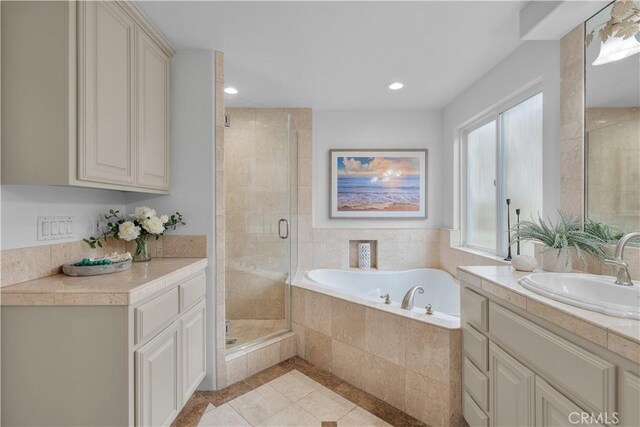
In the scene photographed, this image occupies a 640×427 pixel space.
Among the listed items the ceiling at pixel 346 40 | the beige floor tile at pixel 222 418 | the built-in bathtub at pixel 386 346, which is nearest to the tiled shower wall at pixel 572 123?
the ceiling at pixel 346 40

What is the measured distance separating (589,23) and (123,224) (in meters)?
2.82

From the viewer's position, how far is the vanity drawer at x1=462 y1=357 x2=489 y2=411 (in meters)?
1.37

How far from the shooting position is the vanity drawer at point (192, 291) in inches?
63.7

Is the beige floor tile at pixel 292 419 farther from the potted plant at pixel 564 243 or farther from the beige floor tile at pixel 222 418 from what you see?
the potted plant at pixel 564 243

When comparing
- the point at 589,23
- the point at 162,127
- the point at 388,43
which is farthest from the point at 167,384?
the point at 589,23

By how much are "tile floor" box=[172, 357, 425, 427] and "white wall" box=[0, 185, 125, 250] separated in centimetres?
129

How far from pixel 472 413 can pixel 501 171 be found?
1850 mm

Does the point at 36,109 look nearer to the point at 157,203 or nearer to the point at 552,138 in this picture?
the point at 157,203

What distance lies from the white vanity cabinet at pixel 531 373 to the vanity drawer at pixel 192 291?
1588mm

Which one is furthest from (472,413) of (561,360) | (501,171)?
(501,171)

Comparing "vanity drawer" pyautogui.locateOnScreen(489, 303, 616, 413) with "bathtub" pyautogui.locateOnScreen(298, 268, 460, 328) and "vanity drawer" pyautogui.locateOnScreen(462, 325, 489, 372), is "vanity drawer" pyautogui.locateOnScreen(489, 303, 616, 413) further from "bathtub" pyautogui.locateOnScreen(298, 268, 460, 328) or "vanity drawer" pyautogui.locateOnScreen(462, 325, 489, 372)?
"bathtub" pyautogui.locateOnScreen(298, 268, 460, 328)

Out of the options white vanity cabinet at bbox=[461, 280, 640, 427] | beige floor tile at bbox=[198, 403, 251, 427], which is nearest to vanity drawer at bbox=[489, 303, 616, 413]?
white vanity cabinet at bbox=[461, 280, 640, 427]

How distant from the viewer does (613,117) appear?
1.39 m

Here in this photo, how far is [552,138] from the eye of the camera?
1.76 meters
